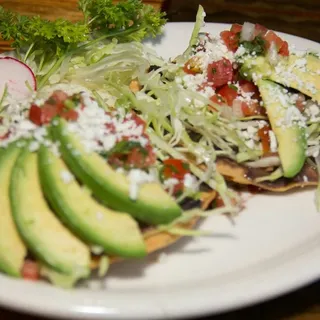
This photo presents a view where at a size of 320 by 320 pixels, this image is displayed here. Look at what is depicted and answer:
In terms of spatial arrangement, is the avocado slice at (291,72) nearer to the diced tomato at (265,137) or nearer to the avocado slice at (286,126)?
the avocado slice at (286,126)

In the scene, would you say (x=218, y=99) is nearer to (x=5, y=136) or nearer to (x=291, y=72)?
(x=291, y=72)

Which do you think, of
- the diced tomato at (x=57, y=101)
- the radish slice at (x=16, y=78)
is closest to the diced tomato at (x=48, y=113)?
the diced tomato at (x=57, y=101)

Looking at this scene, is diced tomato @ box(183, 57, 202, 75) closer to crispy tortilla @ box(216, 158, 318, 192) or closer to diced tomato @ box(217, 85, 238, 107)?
diced tomato @ box(217, 85, 238, 107)

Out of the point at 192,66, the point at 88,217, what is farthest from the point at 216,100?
the point at 88,217

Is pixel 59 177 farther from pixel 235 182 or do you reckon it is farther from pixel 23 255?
pixel 235 182

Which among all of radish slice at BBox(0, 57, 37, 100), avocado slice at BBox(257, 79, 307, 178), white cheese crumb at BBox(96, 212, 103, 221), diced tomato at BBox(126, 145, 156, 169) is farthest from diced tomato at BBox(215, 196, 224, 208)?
radish slice at BBox(0, 57, 37, 100)

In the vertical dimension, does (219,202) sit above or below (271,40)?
below

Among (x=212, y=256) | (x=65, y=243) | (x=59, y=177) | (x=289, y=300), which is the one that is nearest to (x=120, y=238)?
(x=65, y=243)
